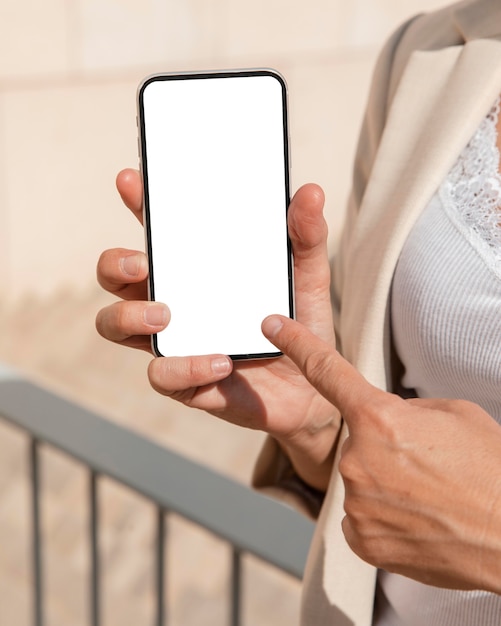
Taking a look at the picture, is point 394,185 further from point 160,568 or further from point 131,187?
point 160,568

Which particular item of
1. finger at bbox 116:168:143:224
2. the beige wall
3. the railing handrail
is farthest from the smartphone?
the beige wall

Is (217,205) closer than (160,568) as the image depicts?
Yes

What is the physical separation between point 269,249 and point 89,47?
2039 millimetres

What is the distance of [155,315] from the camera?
57 cm

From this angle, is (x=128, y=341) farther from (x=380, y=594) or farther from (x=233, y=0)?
(x=233, y=0)

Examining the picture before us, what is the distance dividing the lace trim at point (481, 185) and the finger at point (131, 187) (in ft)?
0.75

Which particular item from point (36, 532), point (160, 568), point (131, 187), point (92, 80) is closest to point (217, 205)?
point (131, 187)

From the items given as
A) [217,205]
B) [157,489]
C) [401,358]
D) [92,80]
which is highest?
[92,80]

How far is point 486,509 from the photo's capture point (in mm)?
441

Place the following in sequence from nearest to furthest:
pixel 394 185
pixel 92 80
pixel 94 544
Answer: pixel 394 185, pixel 94 544, pixel 92 80

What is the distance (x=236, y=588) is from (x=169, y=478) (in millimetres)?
138

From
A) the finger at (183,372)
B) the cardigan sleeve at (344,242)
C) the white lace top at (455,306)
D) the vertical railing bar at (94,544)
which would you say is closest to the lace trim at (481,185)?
the white lace top at (455,306)

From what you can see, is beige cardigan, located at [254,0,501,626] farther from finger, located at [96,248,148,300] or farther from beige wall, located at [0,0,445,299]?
beige wall, located at [0,0,445,299]

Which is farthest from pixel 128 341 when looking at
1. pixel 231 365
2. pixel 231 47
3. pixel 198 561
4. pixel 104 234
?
pixel 231 47
